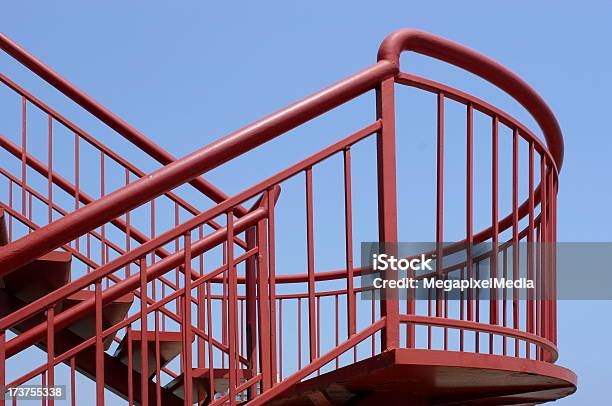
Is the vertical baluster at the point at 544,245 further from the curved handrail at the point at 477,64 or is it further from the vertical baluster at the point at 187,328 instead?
the vertical baluster at the point at 187,328

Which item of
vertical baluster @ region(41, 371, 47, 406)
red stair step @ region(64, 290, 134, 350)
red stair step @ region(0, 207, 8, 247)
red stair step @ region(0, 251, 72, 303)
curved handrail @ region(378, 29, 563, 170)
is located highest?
curved handrail @ region(378, 29, 563, 170)

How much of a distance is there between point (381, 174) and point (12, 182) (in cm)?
349

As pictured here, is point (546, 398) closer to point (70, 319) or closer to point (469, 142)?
point (469, 142)

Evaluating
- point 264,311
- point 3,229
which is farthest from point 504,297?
point 3,229

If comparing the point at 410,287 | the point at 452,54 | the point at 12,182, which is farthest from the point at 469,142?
the point at 12,182

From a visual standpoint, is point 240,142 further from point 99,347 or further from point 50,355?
point 50,355

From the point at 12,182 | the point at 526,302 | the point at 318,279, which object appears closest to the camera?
the point at 526,302

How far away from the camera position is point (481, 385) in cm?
443

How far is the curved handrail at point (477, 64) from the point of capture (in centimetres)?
408

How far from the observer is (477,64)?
446cm

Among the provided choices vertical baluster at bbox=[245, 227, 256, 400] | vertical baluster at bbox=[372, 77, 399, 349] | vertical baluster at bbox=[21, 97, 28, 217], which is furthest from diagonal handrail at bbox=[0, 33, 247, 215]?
vertical baluster at bbox=[372, 77, 399, 349]

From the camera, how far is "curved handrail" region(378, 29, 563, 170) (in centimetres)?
408

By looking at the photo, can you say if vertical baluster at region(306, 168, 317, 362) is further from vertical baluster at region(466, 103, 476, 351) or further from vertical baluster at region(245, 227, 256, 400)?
vertical baluster at region(245, 227, 256, 400)

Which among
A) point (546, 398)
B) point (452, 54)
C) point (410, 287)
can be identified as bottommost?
point (546, 398)
